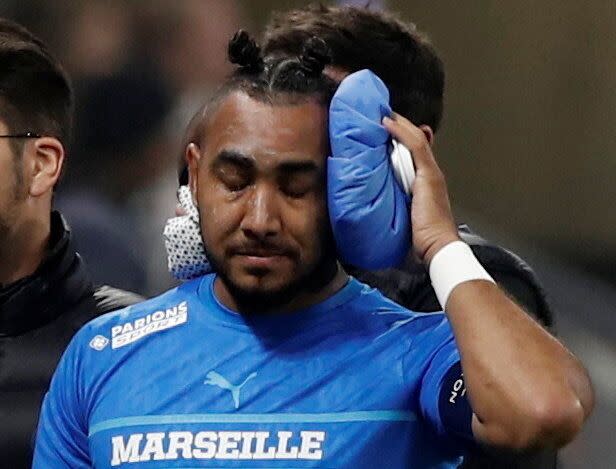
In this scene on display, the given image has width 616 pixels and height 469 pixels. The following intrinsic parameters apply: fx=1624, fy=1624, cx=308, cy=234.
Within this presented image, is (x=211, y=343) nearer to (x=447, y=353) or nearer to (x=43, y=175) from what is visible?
(x=447, y=353)

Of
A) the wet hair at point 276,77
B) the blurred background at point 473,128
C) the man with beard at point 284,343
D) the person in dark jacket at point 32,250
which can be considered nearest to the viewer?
the man with beard at point 284,343

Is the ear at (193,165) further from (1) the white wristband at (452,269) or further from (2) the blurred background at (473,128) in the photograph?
(2) the blurred background at (473,128)

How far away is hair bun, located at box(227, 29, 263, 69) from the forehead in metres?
0.05

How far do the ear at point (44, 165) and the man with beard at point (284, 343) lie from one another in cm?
53

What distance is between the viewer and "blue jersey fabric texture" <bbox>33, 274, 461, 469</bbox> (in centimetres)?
178

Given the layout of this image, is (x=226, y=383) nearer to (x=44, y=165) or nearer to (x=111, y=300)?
(x=111, y=300)

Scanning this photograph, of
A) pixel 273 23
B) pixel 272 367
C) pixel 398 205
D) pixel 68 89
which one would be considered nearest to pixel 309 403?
pixel 272 367

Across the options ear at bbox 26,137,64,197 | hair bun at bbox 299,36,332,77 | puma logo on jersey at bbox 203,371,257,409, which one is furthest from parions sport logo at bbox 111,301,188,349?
ear at bbox 26,137,64,197

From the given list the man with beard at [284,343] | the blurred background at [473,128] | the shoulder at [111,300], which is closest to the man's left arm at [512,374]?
the man with beard at [284,343]

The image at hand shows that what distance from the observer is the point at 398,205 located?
1829 millimetres

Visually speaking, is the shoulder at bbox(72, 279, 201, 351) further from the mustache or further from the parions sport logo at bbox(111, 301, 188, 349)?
the mustache

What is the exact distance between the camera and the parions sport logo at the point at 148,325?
192 centimetres

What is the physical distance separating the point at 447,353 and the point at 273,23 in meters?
0.72

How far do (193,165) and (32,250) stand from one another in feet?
1.82
